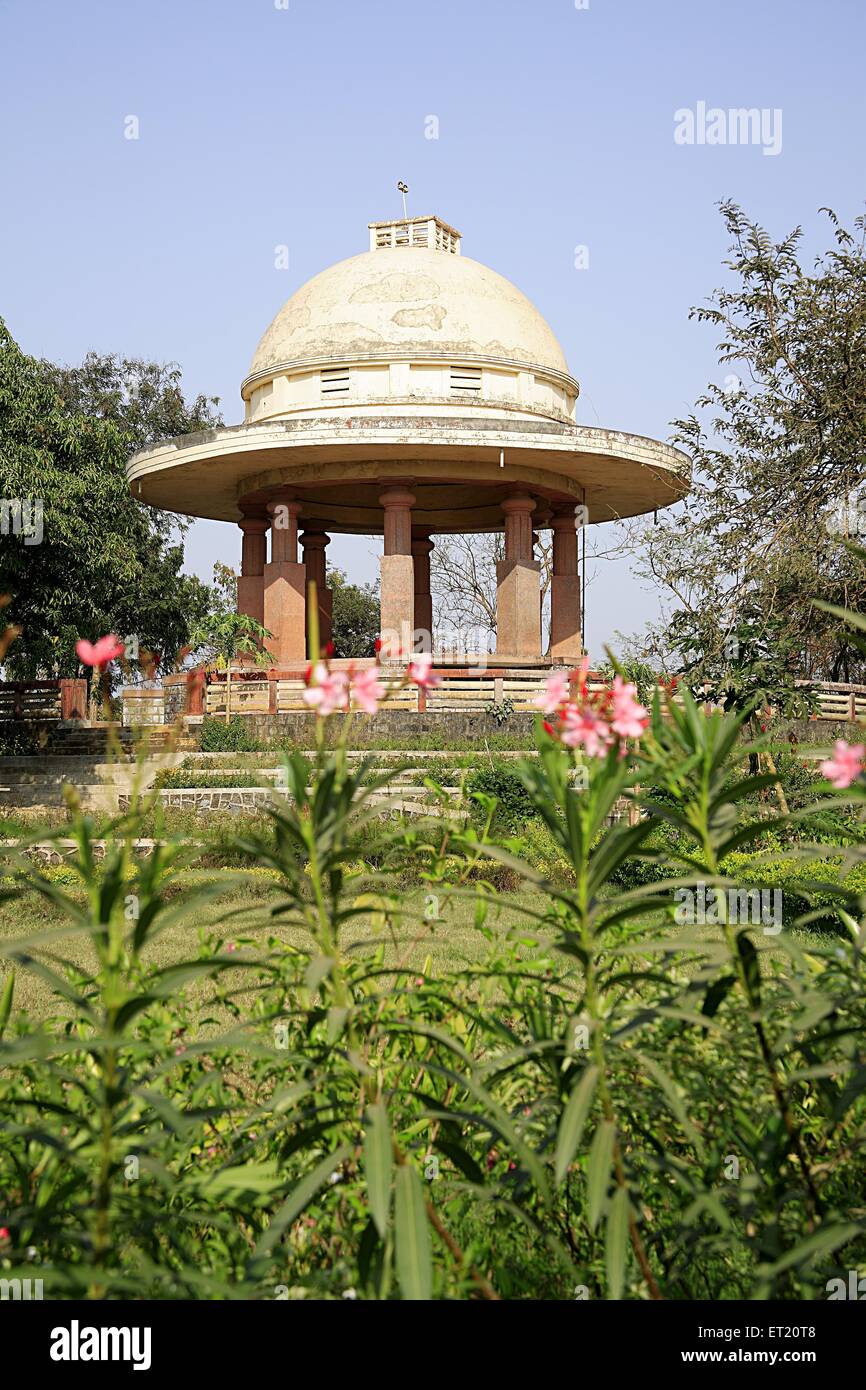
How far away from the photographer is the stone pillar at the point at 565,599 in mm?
25094

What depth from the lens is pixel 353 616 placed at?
50.2 meters

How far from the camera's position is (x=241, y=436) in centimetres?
2211

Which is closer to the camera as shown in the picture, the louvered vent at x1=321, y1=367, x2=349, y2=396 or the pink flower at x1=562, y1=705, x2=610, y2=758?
the pink flower at x1=562, y1=705, x2=610, y2=758

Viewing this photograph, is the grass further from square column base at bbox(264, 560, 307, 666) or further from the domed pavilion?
square column base at bbox(264, 560, 307, 666)

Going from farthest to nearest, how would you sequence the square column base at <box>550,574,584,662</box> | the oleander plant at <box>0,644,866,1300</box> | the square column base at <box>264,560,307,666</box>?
the square column base at <box>550,574,584,662</box> → the square column base at <box>264,560,307,666</box> → the oleander plant at <box>0,644,866,1300</box>

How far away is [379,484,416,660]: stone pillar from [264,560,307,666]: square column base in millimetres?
1769

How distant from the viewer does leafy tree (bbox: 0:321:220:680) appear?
65.1 ft

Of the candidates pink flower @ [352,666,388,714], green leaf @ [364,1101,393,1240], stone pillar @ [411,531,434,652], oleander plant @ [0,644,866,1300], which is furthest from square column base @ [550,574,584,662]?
green leaf @ [364,1101,393,1240]

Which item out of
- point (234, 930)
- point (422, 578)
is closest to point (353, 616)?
point (422, 578)

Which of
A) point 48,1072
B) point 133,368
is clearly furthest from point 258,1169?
point 133,368

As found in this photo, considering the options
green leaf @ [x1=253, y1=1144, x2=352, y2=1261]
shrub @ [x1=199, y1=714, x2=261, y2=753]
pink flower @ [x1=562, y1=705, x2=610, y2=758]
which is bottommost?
green leaf @ [x1=253, y1=1144, x2=352, y2=1261]

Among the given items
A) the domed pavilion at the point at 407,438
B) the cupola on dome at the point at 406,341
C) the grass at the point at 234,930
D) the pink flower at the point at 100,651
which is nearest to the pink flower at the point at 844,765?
the pink flower at the point at 100,651

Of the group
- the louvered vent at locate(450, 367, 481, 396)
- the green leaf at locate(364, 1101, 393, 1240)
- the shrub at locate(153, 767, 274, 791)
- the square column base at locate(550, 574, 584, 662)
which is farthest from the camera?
the square column base at locate(550, 574, 584, 662)

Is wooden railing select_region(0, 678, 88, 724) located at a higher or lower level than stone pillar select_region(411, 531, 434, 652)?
lower
